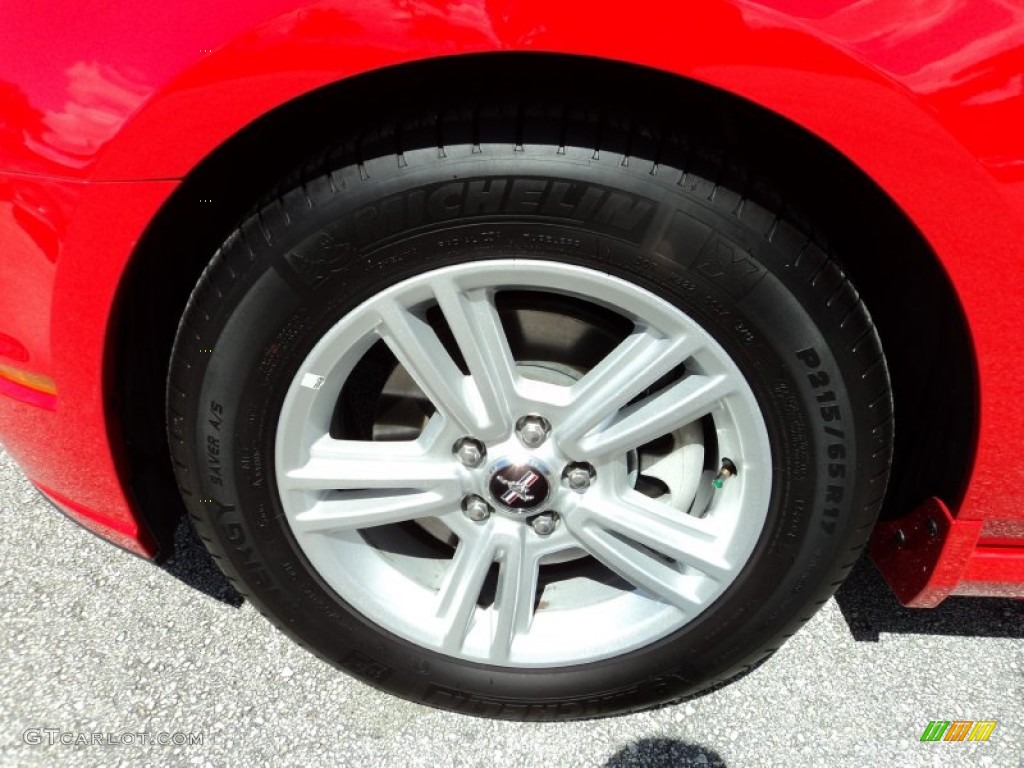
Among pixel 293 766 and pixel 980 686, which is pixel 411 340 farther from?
pixel 980 686

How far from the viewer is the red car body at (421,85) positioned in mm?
966

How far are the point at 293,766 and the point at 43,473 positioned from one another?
0.74m

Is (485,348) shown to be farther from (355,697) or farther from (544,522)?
(355,697)

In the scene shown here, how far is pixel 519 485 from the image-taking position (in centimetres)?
136

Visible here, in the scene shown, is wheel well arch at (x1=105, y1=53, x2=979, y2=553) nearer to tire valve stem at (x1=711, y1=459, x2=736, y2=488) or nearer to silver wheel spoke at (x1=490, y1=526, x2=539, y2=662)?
tire valve stem at (x1=711, y1=459, x2=736, y2=488)

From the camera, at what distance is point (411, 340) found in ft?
4.03

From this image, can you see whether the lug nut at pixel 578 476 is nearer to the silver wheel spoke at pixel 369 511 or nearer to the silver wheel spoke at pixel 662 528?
the silver wheel spoke at pixel 662 528

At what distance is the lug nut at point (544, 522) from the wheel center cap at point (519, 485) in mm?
40

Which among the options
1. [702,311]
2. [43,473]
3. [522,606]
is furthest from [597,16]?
[43,473]

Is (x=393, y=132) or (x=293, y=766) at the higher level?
(x=393, y=132)

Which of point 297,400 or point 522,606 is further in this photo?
point 522,606

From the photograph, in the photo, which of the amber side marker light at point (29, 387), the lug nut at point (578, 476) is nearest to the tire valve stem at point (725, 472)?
the lug nut at point (578, 476)

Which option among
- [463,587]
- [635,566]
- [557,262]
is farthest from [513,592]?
[557,262]

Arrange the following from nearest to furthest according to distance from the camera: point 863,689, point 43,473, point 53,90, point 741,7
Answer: point 741,7
point 53,90
point 43,473
point 863,689
